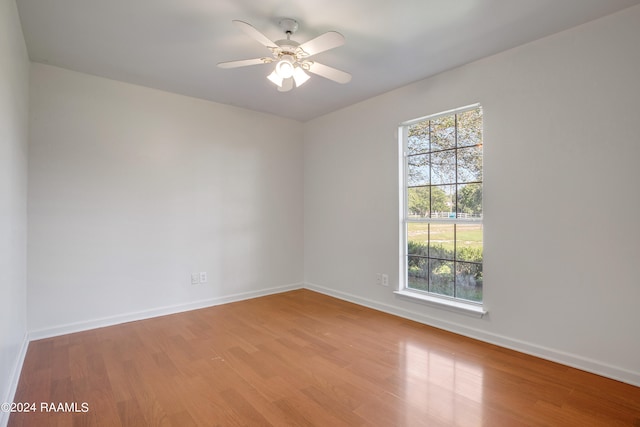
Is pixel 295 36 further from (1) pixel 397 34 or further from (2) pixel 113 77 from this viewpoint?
(2) pixel 113 77

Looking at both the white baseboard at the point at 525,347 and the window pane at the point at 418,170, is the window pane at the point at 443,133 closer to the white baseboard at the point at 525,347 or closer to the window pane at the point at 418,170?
the window pane at the point at 418,170

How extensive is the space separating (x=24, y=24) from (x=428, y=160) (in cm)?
353

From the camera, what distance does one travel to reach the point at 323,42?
6.93 ft

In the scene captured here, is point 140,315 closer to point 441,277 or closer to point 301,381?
point 301,381

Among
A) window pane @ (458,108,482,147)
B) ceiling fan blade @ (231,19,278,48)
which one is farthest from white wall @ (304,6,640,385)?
ceiling fan blade @ (231,19,278,48)

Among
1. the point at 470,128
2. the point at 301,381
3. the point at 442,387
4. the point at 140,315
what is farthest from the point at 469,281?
the point at 140,315

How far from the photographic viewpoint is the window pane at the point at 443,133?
319cm

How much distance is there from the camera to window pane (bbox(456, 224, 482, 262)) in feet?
9.82

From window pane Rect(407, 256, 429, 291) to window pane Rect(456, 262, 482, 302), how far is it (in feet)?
1.17

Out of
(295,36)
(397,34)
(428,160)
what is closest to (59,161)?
(295,36)

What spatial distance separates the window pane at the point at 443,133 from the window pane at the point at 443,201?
1.35 ft

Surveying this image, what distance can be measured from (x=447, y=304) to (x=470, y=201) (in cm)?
101

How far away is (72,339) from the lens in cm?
290

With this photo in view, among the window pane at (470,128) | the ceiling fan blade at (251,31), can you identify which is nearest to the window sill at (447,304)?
the window pane at (470,128)
